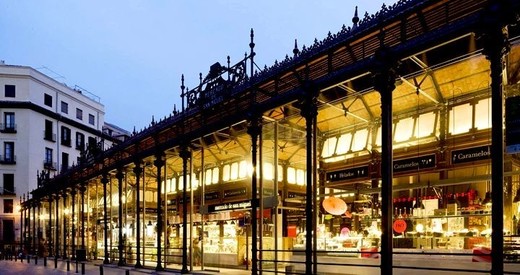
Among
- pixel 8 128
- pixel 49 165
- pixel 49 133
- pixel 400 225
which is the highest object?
pixel 8 128

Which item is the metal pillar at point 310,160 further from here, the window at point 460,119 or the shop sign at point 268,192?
the window at point 460,119

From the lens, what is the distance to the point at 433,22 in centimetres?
1078

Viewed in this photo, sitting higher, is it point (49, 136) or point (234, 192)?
point (49, 136)

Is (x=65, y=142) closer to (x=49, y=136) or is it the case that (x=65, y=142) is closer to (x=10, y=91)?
(x=49, y=136)

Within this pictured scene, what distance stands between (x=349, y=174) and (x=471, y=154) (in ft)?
16.1

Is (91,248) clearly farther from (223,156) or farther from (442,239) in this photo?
(442,239)

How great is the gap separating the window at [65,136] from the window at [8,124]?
7130mm

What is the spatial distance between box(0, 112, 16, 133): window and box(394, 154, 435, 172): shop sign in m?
52.0

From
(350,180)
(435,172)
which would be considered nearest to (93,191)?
Result: (350,180)

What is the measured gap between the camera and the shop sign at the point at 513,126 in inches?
343

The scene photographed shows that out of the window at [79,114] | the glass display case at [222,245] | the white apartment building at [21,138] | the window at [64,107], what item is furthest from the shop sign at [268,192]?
the window at [79,114]

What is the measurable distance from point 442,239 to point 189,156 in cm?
975

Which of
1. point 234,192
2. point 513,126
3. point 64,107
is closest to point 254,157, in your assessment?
point 513,126

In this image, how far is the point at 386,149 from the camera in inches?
427
